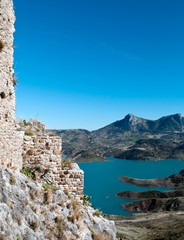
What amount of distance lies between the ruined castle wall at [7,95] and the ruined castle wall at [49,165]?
0.60 m

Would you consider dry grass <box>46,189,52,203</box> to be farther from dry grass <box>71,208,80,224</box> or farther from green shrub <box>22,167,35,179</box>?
dry grass <box>71,208,80,224</box>

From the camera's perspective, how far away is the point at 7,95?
256 inches

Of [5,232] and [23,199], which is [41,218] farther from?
[5,232]

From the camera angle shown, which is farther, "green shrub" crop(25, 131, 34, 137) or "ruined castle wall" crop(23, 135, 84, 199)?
"green shrub" crop(25, 131, 34, 137)

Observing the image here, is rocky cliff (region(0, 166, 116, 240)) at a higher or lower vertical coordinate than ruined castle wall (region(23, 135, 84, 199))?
lower

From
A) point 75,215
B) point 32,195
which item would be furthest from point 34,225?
point 75,215

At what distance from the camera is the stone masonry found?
627cm

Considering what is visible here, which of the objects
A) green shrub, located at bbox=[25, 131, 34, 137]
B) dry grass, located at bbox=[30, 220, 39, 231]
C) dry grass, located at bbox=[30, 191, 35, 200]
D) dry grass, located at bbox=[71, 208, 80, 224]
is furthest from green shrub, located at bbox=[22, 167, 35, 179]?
dry grass, located at bbox=[71, 208, 80, 224]

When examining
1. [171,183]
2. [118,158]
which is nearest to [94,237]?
[171,183]

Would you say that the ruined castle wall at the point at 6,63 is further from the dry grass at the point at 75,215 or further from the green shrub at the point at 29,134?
the dry grass at the point at 75,215

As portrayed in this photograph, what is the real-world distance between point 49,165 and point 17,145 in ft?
5.27

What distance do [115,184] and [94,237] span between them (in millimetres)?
97126

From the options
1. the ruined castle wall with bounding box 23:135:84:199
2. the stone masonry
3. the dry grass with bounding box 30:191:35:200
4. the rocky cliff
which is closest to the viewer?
the rocky cliff

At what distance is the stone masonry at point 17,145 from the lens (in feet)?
20.6
